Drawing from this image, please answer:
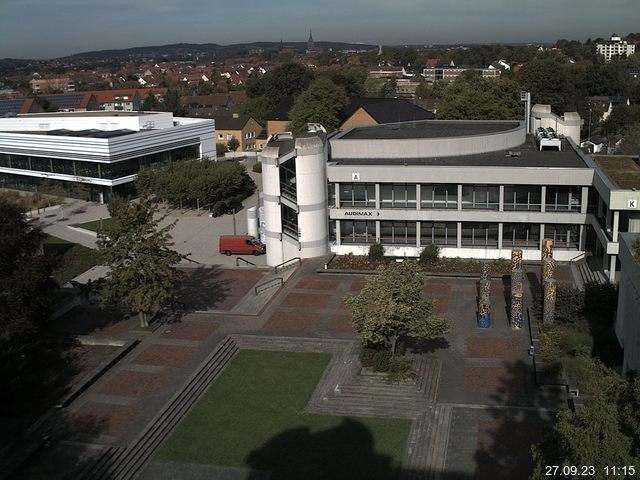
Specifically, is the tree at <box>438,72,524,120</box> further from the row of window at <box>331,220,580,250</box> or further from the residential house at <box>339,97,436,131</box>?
the row of window at <box>331,220,580,250</box>

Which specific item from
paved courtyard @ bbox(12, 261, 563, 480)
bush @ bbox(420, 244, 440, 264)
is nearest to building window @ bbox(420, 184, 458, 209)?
bush @ bbox(420, 244, 440, 264)

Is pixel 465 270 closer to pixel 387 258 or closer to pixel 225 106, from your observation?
pixel 387 258

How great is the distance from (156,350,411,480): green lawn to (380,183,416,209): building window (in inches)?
674

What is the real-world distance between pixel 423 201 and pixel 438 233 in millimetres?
2118

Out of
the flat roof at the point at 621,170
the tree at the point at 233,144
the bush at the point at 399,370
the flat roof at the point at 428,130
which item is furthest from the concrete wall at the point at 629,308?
the tree at the point at 233,144

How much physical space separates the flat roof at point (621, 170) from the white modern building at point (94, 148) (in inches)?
1646

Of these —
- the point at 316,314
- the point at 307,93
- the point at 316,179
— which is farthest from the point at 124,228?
the point at 307,93

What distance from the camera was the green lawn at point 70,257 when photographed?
43906 mm

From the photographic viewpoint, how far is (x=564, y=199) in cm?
3925

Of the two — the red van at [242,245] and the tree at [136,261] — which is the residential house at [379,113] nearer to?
the red van at [242,245]

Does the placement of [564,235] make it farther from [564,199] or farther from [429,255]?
[429,255]

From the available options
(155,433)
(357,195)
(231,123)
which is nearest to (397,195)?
(357,195)

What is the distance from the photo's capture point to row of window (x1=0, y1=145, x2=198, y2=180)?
64875 millimetres

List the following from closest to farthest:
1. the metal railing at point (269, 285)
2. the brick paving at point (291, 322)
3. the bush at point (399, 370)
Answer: the bush at point (399, 370) → the brick paving at point (291, 322) → the metal railing at point (269, 285)
